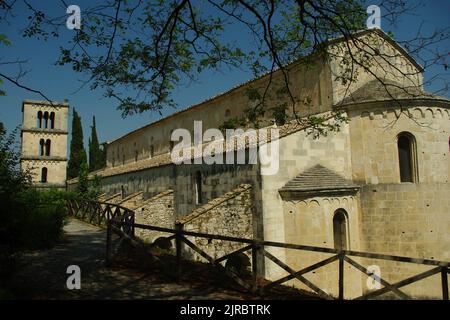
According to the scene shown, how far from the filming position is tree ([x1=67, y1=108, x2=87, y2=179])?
4034cm

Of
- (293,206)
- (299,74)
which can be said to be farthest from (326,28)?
(299,74)

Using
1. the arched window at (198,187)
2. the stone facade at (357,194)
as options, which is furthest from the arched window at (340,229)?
the arched window at (198,187)

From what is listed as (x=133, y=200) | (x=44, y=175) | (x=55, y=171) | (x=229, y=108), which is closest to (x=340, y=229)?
(x=229, y=108)

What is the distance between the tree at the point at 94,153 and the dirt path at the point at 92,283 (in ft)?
139

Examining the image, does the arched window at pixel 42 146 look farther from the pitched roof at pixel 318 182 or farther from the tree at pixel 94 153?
the pitched roof at pixel 318 182

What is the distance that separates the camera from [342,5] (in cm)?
693

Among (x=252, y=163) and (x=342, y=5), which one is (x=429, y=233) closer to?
(x=252, y=163)

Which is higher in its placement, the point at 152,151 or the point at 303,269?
the point at 152,151

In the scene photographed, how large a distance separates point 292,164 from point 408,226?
4.65 meters

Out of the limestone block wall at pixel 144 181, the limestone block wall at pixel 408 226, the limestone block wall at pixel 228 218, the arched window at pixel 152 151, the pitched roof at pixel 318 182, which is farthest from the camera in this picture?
the arched window at pixel 152 151

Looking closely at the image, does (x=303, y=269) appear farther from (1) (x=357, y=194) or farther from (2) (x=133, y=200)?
(2) (x=133, y=200)

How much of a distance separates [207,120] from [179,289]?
16.2 metres

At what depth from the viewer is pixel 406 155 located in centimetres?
1318

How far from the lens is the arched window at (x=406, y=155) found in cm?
1294
